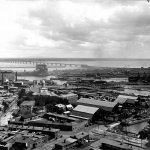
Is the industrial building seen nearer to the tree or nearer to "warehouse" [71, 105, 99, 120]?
"warehouse" [71, 105, 99, 120]

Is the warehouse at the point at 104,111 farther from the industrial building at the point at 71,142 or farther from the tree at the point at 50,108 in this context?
the industrial building at the point at 71,142

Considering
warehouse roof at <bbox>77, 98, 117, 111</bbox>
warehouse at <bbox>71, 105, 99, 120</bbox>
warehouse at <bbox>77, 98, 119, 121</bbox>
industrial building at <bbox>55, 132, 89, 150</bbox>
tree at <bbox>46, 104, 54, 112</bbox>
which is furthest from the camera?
tree at <bbox>46, 104, 54, 112</bbox>

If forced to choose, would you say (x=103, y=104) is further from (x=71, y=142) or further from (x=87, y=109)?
(x=71, y=142)

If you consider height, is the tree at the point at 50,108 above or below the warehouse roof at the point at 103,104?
below

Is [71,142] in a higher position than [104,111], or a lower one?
lower

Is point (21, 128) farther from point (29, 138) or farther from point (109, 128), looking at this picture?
point (109, 128)

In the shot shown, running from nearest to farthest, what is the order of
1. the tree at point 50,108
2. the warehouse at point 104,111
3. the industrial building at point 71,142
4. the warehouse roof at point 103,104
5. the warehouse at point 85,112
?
the industrial building at point 71,142
the warehouse at point 85,112
the warehouse at point 104,111
the warehouse roof at point 103,104
the tree at point 50,108

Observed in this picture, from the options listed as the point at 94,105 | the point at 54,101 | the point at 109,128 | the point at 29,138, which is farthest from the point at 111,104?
the point at 29,138

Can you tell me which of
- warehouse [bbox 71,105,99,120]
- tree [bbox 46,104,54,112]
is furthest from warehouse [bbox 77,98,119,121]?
tree [bbox 46,104,54,112]

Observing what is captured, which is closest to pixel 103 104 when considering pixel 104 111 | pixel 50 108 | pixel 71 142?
pixel 104 111

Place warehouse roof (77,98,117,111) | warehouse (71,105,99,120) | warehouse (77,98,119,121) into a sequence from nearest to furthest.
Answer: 1. warehouse (71,105,99,120)
2. warehouse (77,98,119,121)
3. warehouse roof (77,98,117,111)

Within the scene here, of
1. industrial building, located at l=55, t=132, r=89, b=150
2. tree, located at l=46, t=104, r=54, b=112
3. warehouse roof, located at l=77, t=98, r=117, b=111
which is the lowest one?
industrial building, located at l=55, t=132, r=89, b=150

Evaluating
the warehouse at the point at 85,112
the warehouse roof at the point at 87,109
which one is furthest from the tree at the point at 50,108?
the warehouse roof at the point at 87,109
